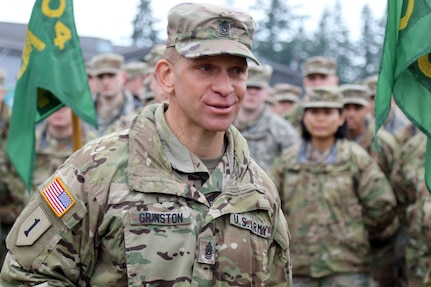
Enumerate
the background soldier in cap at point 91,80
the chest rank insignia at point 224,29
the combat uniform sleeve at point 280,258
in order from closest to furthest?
the chest rank insignia at point 224,29 → the combat uniform sleeve at point 280,258 → the background soldier in cap at point 91,80

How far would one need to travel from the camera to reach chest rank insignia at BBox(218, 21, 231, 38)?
383 cm

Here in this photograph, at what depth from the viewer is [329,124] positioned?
28.3 feet

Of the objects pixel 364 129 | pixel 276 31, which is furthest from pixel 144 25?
pixel 364 129

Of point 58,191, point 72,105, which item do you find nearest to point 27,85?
point 72,105

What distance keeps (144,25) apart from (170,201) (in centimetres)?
5841

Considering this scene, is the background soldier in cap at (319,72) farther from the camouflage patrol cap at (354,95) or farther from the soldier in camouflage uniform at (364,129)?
the camouflage patrol cap at (354,95)

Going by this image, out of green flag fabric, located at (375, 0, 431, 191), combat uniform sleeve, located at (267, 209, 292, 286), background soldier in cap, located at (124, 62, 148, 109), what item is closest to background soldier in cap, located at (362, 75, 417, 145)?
background soldier in cap, located at (124, 62, 148, 109)

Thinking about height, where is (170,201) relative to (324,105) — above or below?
below

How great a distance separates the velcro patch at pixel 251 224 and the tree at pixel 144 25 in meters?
55.9

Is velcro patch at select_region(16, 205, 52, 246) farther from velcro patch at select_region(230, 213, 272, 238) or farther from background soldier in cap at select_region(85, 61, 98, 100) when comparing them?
background soldier in cap at select_region(85, 61, 98, 100)

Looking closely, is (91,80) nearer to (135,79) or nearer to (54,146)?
(135,79)

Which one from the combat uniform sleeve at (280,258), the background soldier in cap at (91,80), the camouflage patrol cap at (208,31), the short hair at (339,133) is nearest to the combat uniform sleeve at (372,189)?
the short hair at (339,133)

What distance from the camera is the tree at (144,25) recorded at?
59.9 metres

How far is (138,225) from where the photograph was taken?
148 inches
